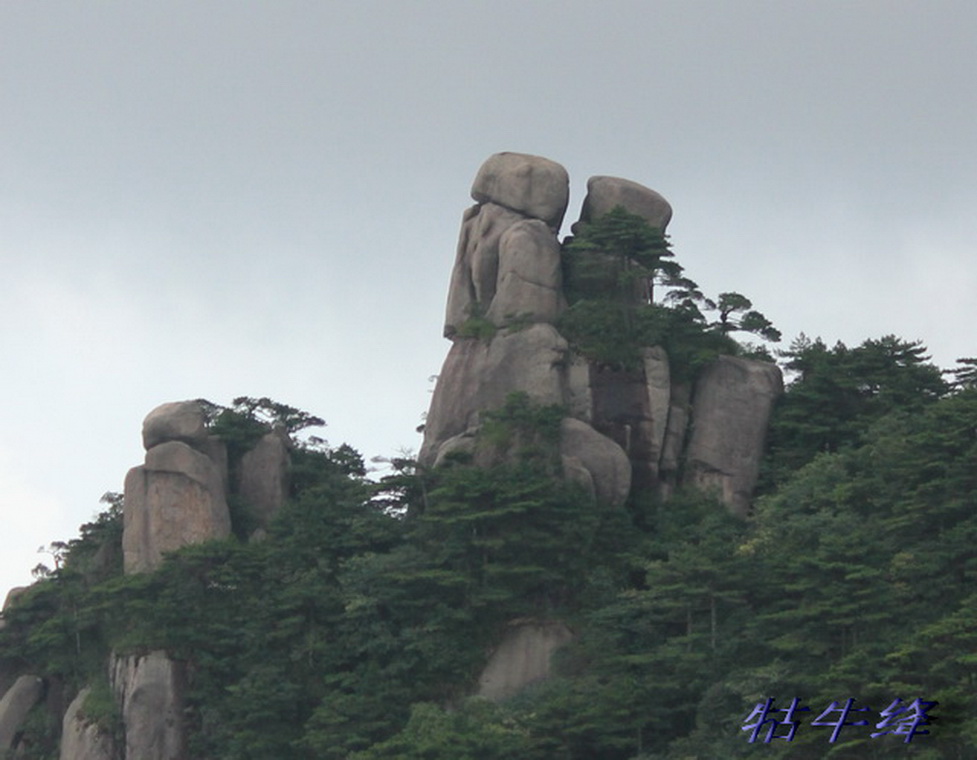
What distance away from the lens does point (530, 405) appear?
4769 cm

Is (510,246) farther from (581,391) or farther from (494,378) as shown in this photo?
(581,391)

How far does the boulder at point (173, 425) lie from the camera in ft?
161

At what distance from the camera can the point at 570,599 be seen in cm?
4522

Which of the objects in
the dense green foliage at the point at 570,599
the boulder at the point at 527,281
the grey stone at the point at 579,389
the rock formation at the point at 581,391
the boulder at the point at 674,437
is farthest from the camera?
the boulder at the point at 527,281

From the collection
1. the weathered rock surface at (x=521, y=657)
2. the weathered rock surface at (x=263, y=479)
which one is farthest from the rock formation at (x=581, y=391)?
the weathered rock surface at (x=521, y=657)

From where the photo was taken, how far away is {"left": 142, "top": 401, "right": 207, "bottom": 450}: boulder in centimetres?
4919

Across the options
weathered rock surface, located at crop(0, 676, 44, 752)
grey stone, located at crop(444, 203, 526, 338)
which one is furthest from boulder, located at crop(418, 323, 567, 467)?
weathered rock surface, located at crop(0, 676, 44, 752)

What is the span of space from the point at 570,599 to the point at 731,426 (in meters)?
6.72

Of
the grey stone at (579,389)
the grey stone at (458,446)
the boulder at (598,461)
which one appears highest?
the grey stone at (579,389)

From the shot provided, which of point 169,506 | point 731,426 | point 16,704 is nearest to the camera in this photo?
point 169,506

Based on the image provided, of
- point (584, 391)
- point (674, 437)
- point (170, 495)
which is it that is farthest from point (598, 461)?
point (170, 495)

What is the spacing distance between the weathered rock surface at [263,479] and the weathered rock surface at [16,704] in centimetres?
631

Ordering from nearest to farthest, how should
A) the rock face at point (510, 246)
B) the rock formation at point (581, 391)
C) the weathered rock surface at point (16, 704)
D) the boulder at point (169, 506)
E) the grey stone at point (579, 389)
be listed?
the weathered rock surface at point (16, 704), the boulder at point (169, 506), the rock formation at point (581, 391), the grey stone at point (579, 389), the rock face at point (510, 246)

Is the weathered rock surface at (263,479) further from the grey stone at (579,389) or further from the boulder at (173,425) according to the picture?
the grey stone at (579,389)
